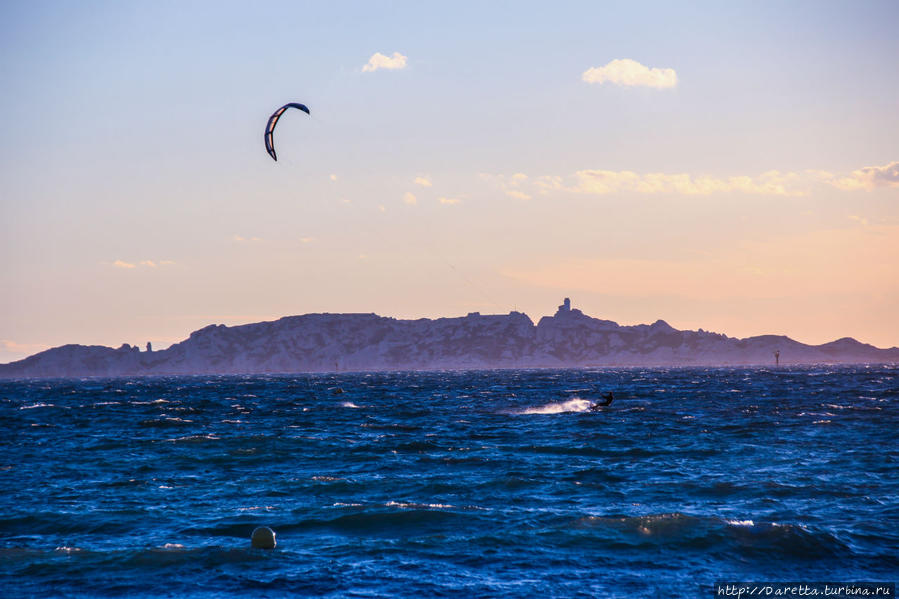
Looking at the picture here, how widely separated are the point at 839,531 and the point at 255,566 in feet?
46.7

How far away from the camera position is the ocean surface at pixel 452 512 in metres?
17.2

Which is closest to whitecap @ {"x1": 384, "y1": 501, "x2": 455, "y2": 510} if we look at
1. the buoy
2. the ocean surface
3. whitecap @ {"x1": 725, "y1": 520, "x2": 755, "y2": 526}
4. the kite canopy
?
the ocean surface

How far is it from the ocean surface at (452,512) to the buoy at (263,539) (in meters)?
0.24

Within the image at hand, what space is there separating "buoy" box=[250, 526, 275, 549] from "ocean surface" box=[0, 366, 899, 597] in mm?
237

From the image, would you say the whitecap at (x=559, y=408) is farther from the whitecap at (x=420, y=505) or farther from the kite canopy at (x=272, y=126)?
the whitecap at (x=420, y=505)

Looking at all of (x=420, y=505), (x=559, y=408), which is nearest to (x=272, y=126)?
(x=420, y=505)

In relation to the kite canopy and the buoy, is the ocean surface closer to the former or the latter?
the buoy

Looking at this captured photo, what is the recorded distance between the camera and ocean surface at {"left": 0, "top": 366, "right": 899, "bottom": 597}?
17.2 m

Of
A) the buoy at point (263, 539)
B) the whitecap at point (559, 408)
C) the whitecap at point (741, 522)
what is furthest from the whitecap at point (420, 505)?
the whitecap at point (559, 408)

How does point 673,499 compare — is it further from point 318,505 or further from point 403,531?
point 318,505

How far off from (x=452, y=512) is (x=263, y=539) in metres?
6.03

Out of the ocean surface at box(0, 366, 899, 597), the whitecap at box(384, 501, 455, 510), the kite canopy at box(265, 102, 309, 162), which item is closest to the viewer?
the ocean surface at box(0, 366, 899, 597)

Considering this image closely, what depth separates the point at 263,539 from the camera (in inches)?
757

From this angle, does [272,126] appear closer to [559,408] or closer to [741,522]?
[741,522]
